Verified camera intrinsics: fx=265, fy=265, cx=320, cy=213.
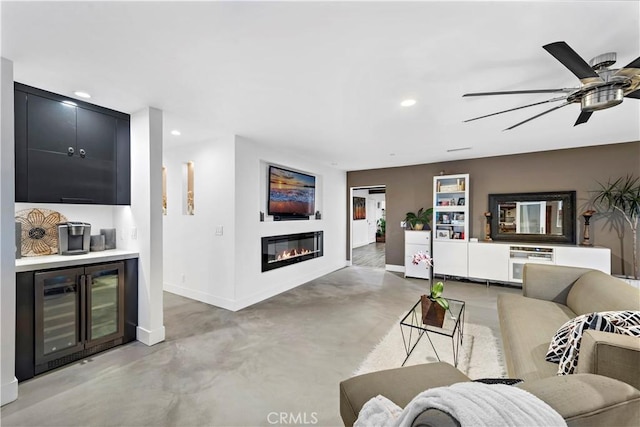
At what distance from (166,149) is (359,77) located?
3.65 m

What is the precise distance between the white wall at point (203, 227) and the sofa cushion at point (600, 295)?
12.0 feet

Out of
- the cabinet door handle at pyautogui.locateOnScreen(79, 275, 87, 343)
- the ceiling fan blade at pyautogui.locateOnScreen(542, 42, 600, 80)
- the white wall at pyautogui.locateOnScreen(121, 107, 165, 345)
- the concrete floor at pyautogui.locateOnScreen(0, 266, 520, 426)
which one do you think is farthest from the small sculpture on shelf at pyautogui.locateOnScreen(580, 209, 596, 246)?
the cabinet door handle at pyautogui.locateOnScreen(79, 275, 87, 343)

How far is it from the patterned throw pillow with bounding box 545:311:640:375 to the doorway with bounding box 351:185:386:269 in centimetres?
617

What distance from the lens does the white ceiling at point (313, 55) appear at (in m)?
1.44

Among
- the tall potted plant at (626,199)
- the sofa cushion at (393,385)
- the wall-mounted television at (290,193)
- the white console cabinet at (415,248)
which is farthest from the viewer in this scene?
the white console cabinet at (415,248)

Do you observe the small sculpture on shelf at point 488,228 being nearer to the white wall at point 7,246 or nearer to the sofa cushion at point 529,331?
the sofa cushion at point 529,331

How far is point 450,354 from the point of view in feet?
8.08

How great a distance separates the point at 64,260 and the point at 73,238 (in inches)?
16.3

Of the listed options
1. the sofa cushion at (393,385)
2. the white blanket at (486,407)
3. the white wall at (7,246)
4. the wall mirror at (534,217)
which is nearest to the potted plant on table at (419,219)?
the wall mirror at (534,217)

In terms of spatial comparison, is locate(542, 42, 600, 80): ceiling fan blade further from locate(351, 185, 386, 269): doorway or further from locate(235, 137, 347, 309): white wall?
locate(351, 185, 386, 269): doorway

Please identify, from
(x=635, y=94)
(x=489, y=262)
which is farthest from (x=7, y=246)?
(x=489, y=262)

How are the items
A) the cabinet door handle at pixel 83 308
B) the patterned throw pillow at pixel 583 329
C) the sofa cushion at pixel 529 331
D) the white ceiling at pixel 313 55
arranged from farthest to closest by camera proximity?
the cabinet door handle at pixel 83 308, the sofa cushion at pixel 529 331, the white ceiling at pixel 313 55, the patterned throw pillow at pixel 583 329

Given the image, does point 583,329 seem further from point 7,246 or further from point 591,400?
point 7,246

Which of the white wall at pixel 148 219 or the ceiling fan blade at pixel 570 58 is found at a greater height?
the ceiling fan blade at pixel 570 58
